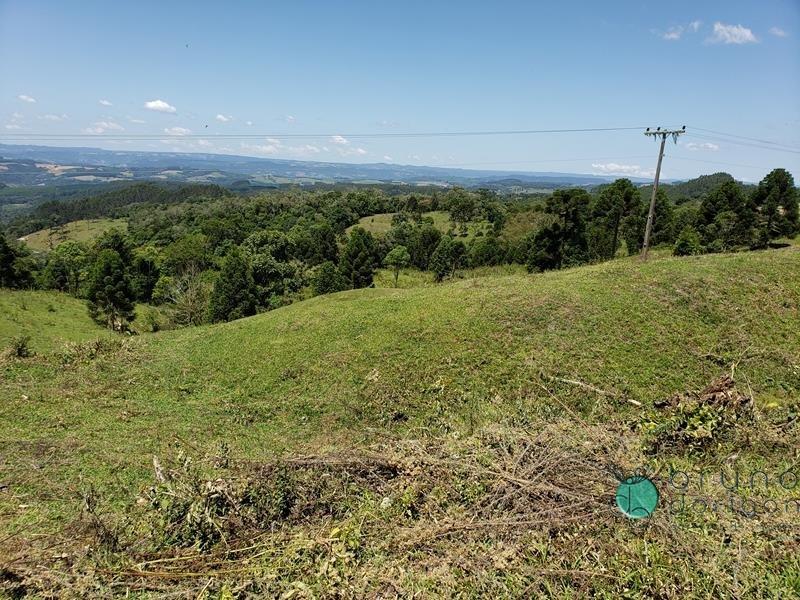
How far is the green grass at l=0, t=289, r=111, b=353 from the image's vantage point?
2078 cm

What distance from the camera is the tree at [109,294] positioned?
107 feet

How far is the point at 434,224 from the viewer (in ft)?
293

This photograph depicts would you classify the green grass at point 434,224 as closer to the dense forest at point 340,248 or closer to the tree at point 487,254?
the dense forest at point 340,248

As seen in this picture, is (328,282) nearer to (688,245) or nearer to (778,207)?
(688,245)

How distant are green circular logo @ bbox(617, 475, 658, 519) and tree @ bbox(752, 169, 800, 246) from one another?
43.3m

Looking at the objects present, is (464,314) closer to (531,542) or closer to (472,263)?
(531,542)

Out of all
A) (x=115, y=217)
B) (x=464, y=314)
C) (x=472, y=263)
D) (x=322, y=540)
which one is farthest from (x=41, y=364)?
(x=115, y=217)

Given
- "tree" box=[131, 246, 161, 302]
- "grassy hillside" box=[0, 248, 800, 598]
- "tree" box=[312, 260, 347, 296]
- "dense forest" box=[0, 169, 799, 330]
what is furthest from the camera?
"tree" box=[131, 246, 161, 302]

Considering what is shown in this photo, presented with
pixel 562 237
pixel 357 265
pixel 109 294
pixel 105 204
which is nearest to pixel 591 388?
pixel 562 237

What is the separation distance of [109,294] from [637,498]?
37.7 metres

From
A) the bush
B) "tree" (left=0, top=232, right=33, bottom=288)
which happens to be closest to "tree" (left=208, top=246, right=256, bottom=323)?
the bush

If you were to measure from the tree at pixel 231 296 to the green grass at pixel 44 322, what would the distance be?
26.8ft

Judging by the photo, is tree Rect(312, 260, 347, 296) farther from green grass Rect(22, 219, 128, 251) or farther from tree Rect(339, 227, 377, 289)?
green grass Rect(22, 219, 128, 251)

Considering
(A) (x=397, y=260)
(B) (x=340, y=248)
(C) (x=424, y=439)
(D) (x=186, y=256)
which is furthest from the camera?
(B) (x=340, y=248)
